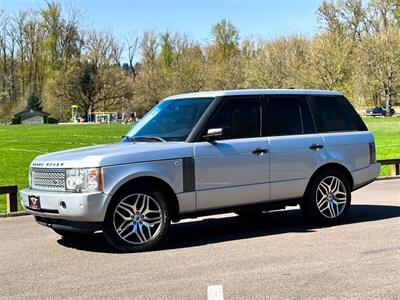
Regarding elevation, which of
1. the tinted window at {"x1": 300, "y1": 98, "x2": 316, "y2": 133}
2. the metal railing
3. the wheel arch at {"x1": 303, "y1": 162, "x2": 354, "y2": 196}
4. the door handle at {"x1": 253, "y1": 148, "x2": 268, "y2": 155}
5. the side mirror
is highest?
the tinted window at {"x1": 300, "y1": 98, "x2": 316, "y2": 133}

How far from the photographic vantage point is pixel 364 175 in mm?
9602

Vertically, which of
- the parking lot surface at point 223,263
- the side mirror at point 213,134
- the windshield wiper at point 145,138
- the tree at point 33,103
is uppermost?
the tree at point 33,103

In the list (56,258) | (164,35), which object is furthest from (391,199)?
(164,35)

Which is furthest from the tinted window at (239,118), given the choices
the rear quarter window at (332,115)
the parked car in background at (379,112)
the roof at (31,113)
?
the roof at (31,113)

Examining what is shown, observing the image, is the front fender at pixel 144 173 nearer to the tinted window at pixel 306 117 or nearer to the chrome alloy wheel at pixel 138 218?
the chrome alloy wheel at pixel 138 218

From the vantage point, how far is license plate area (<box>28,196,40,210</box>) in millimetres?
7605

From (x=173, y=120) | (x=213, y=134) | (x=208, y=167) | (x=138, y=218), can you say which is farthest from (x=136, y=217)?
(x=173, y=120)

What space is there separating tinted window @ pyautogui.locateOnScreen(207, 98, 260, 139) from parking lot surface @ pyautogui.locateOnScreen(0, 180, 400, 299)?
4.54 ft

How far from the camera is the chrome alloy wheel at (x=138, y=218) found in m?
7.45

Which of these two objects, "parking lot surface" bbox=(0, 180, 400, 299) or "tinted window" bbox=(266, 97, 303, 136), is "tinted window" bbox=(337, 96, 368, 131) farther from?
"parking lot surface" bbox=(0, 180, 400, 299)

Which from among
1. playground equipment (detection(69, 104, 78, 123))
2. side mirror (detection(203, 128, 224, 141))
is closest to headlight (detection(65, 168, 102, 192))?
side mirror (detection(203, 128, 224, 141))

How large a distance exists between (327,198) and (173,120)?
2.55m

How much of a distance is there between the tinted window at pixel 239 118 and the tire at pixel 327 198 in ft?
4.08

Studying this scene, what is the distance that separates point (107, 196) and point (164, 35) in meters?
107
